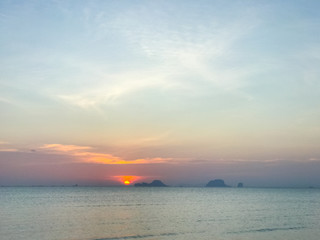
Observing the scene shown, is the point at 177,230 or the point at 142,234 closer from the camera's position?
the point at 142,234

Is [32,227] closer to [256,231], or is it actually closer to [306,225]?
[256,231]

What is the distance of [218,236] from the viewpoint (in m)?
44.8

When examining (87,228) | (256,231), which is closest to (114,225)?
(87,228)

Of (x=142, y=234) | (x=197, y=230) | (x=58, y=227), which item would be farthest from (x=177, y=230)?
(x=58, y=227)

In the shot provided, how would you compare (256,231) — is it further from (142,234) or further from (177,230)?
(142,234)

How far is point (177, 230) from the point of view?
50250 mm

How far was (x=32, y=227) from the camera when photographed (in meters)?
51.7

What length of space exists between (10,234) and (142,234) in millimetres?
17318

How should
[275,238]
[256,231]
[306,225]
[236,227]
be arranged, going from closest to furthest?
[275,238]
[256,231]
[236,227]
[306,225]

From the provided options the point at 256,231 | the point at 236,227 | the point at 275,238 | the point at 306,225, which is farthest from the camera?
the point at 306,225

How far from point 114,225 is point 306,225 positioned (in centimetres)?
3218

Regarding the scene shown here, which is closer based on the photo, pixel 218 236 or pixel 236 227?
pixel 218 236

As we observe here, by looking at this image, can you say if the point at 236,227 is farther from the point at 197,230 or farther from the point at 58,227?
the point at 58,227

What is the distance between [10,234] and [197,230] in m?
25.8
